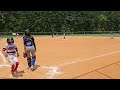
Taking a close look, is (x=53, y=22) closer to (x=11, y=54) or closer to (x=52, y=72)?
(x=52, y=72)

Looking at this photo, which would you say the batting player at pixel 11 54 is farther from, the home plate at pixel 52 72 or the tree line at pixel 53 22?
the tree line at pixel 53 22

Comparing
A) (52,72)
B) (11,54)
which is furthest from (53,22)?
(11,54)

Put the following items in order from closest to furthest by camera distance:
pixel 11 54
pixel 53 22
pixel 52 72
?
1. pixel 11 54
2. pixel 52 72
3. pixel 53 22

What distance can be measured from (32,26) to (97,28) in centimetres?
1815

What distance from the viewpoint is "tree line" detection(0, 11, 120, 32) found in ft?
238

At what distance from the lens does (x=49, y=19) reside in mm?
73625

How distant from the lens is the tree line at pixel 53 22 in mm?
72688

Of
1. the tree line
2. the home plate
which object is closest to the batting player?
the home plate

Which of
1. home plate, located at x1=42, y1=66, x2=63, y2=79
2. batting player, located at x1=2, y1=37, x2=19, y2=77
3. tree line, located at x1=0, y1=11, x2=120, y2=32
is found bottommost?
tree line, located at x1=0, y1=11, x2=120, y2=32

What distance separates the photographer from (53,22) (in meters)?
73.6

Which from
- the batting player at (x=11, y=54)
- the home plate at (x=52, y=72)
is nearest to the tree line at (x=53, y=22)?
the home plate at (x=52, y=72)

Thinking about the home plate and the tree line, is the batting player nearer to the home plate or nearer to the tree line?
the home plate
